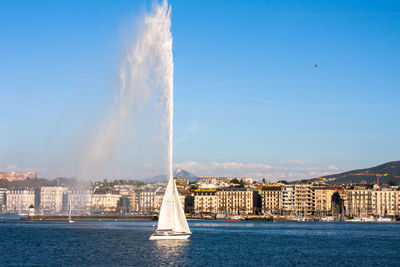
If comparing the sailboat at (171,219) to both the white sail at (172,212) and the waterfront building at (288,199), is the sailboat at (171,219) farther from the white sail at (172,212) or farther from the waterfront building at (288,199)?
the waterfront building at (288,199)

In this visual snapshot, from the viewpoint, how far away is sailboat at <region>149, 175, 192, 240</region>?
54.8 m

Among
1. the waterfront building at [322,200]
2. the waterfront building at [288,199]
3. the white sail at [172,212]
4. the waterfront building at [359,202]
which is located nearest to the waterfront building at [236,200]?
the waterfront building at [288,199]

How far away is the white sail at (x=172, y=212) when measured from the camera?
5475 cm

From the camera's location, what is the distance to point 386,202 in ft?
579

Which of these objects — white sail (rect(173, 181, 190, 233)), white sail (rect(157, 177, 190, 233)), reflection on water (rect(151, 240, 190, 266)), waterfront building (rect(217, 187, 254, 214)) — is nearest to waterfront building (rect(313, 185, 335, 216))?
waterfront building (rect(217, 187, 254, 214))

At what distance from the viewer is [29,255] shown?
158 ft

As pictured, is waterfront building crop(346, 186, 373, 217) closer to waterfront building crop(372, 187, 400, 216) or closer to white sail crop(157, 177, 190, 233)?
waterfront building crop(372, 187, 400, 216)

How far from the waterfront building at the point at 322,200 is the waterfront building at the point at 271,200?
10.3 m

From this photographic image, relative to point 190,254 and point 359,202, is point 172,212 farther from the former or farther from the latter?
point 359,202

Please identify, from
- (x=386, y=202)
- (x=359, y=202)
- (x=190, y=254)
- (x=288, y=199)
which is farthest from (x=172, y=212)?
(x=386, y=202)

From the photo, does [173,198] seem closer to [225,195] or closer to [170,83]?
[170,83]

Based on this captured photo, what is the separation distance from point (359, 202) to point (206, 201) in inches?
1779

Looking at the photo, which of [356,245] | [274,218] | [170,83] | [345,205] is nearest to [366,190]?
[345,205]

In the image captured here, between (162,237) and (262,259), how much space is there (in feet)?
41.1
